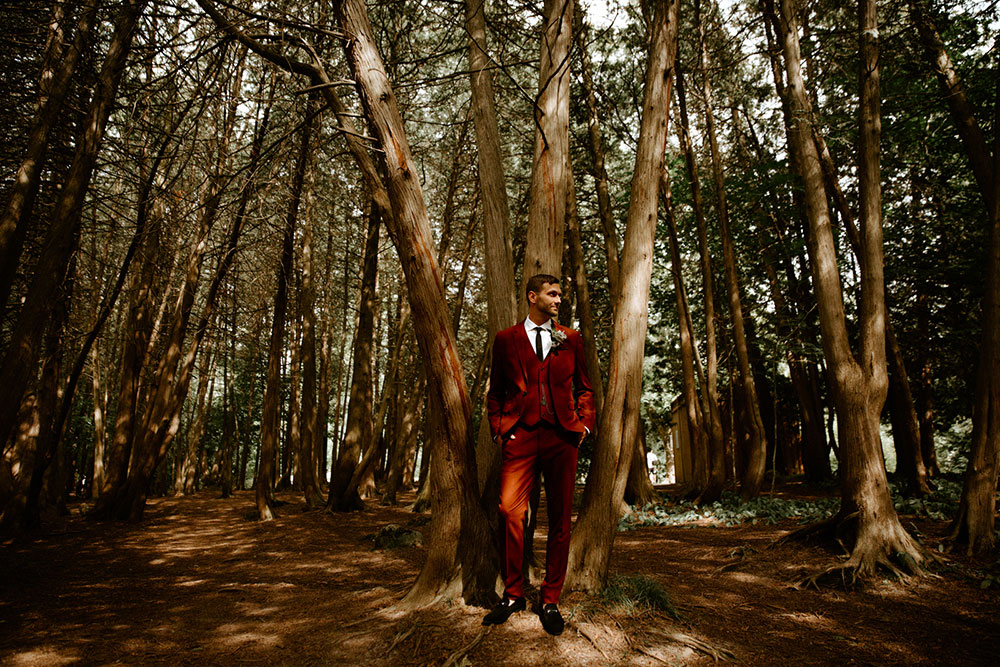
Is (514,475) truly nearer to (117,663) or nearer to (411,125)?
(117,663)

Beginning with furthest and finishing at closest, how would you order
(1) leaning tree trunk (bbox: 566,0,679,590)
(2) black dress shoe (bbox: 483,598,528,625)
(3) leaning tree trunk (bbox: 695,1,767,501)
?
(3) leaning tree trunk (bbox: 695,1,767,501), (1) leaning tree trunk (bbox: 566,0,679,590), (2) black dress shoe (bbox: 483,598,528,625)

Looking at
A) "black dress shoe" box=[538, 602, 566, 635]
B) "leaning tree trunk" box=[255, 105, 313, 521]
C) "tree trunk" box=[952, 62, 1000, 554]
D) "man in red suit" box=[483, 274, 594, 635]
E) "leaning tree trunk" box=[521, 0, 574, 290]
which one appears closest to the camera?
"black dress shoe" box=[538, 602, 566, 635]

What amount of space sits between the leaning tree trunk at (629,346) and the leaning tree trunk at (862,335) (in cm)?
263

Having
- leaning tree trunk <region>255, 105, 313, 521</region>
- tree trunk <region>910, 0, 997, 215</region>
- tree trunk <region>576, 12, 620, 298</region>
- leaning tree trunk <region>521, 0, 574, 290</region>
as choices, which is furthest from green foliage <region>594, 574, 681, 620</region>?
leaning tree trunk <region>255, 105, 313, 521</region>

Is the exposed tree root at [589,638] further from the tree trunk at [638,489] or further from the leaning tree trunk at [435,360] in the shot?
the tree trunk at [638,489]

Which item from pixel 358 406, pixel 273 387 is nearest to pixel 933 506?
pixel 358 406

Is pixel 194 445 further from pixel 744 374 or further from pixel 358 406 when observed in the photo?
pixel 744 374

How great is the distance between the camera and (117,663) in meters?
3.31

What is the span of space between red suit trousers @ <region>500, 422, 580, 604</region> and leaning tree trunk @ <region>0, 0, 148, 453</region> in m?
4.73

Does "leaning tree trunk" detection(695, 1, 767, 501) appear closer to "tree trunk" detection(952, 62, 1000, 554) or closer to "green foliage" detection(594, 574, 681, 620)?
"tree trunk" detection(952, 62, 1000, 554)

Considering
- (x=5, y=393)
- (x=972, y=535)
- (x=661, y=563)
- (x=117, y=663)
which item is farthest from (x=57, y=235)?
(x=972, y=535)

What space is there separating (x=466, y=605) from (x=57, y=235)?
5.46 metres

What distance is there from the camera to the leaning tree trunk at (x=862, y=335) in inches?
193

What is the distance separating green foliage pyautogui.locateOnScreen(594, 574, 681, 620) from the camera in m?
3.48
